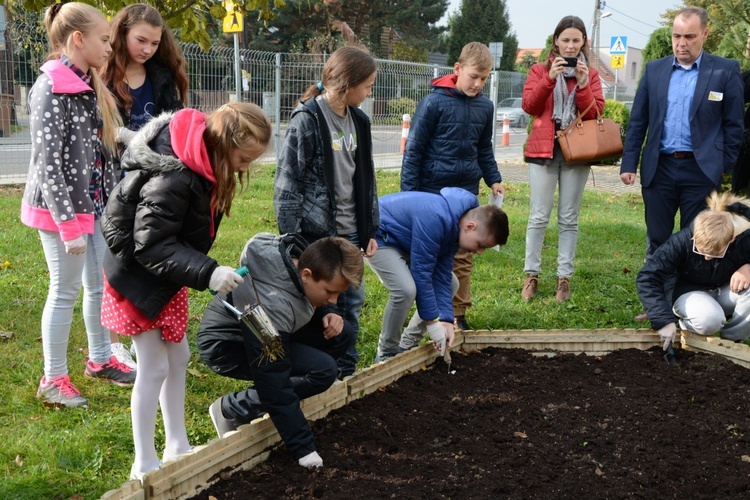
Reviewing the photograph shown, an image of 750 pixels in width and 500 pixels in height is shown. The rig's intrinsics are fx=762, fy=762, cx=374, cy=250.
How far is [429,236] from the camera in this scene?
404cm

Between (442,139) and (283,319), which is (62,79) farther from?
(442,139)

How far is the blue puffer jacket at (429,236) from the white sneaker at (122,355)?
5.04ft

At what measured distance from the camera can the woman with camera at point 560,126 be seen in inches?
217

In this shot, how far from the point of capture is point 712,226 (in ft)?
15.2

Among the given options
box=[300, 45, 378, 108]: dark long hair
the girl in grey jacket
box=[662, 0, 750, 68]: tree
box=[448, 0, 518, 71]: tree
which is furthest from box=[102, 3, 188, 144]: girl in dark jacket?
box=[448, 0, 518, 71]: tree

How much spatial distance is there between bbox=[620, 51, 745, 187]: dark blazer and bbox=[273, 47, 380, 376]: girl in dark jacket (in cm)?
235

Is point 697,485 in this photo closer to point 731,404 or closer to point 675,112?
point 731,404

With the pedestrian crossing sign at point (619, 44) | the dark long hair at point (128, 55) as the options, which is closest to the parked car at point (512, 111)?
the pedestrian crossing sign at point (619, 44)

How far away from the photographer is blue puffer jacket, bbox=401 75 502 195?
500 centimetres

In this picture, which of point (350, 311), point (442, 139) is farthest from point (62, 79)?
point (442, 139)

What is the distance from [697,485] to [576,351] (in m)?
1.77

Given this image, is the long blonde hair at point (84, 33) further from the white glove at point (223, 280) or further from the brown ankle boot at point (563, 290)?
the brown ankle boot at point (563, 290)

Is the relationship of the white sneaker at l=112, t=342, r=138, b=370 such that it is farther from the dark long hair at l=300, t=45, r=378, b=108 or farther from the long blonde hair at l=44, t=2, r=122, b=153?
the dark long hair at l=300, t=45, r=378, b=108

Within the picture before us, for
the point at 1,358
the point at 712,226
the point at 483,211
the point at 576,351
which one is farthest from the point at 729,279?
the point at 1,358
